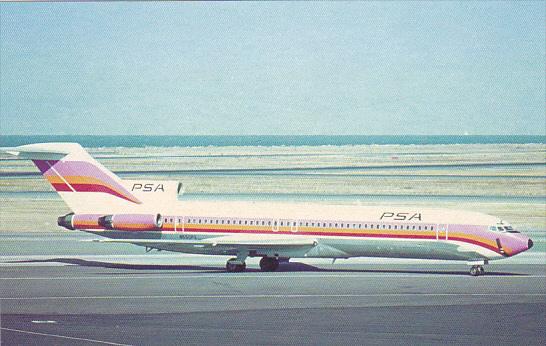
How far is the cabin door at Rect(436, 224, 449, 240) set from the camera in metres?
37.5

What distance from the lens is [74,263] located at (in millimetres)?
41531

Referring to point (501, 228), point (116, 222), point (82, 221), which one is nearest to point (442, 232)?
point (501, 228)

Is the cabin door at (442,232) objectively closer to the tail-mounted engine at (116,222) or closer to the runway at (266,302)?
the runway at (266,302)

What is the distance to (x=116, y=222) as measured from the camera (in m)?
39.3

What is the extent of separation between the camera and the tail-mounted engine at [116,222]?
39156 millimetres

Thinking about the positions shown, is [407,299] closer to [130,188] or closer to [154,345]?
[154,345]

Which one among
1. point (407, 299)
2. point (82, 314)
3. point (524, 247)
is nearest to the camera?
point (82, 314)

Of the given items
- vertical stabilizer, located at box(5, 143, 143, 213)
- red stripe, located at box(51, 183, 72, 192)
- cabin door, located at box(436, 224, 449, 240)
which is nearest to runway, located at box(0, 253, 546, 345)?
cabin door, located at box(436, 224, 449, 240)

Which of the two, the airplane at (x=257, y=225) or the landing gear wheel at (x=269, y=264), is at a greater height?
the airplane at (x=257, y=225)

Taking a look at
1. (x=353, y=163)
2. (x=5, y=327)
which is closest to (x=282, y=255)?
(x=5, y=327)

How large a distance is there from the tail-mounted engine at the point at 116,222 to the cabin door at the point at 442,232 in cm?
1143

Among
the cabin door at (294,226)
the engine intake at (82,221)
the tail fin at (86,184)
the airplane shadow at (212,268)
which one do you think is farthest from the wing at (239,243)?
the tail fin at (86,184)

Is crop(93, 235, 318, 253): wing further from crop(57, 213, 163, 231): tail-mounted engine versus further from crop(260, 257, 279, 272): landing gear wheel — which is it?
crop(260, 257, 279, 272): landing gear wheel

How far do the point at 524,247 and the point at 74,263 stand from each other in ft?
63.4
